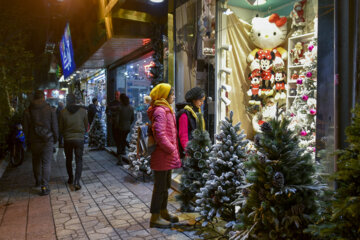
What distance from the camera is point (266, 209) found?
2592 millimetres

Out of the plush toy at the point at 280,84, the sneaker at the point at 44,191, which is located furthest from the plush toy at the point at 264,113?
the sneaker at the point at 44,191

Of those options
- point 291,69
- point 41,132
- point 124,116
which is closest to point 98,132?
point 124,116

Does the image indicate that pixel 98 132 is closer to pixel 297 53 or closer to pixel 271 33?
pixel 271 33

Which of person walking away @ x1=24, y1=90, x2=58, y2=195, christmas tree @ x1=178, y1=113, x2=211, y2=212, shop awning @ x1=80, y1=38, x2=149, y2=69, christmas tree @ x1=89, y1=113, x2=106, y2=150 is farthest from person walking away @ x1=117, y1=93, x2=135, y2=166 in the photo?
christmas tree @ x1=178, y1=113, x2=211, y2=212

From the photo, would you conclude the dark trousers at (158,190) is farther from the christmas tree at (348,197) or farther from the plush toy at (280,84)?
the plush toy at (280,84)

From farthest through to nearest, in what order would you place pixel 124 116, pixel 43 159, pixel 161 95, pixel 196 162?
pixel 124 116 → pixel 43 159 → pixel 196 162 → pixel 161 95

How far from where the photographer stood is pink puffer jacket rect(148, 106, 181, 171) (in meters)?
4.24

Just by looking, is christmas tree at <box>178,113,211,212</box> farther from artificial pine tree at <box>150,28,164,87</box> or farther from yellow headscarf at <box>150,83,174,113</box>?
artificial pine tree at <box>150,28,164,87</box>

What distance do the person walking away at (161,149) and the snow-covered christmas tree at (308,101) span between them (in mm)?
2382

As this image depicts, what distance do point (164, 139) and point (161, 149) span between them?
0.23 metres

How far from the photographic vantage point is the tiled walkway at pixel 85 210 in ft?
14.2

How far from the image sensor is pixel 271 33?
6641mm

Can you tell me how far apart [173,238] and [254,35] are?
194 inches

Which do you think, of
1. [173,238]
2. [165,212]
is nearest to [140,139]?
[165,212]
